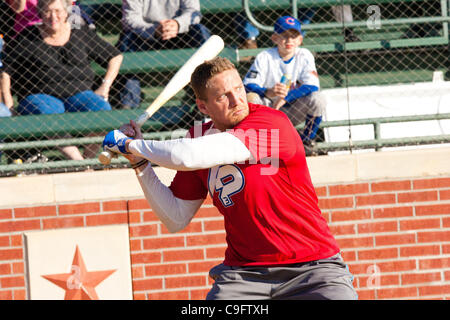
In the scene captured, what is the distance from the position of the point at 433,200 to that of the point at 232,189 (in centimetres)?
281

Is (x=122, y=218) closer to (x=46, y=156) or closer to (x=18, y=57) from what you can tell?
(x=46, y=156)

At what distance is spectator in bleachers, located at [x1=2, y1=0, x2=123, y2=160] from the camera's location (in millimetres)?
5504

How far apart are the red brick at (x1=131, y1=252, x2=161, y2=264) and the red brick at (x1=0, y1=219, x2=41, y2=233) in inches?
30.4

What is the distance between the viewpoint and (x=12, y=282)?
5.23 m

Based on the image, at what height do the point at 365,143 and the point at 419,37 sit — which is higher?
the point at 419,37

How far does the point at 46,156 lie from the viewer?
233 inches

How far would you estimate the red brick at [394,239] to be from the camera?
5.27 m

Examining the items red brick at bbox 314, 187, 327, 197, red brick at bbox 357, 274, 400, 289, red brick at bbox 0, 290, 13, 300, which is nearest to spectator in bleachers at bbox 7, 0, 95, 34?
red brick at bbox 0, 290, 13, 300

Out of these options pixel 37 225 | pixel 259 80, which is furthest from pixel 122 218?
pixel 259 80

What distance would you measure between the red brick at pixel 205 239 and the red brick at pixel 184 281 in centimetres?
26

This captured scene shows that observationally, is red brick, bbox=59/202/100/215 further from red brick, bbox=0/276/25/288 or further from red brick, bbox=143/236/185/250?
red brick, bbox=0/276/25/288

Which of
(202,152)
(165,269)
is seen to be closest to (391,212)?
(165,269)

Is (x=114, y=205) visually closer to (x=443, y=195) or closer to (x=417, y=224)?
(x=417, y=224)

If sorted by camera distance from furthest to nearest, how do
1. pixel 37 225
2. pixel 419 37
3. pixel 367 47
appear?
pixel 419 37, pixel 367 47, pixel 37 225
